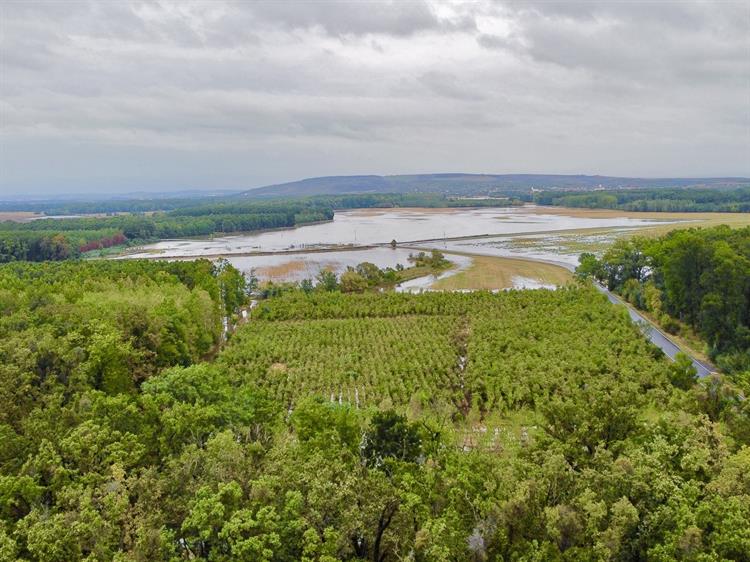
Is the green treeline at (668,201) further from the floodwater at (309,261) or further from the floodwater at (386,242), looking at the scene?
the floodwater at (309,261)

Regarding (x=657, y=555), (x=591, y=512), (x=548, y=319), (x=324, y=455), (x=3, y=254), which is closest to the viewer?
(x=657, y=555)

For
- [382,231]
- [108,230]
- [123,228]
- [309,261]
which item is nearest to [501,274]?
[309,261]

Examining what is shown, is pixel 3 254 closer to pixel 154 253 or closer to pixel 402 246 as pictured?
pixel 154 253

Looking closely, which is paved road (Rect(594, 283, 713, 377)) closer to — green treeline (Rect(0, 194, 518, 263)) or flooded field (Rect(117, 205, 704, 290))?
flooded field (Rect(117, 205, 704, 290))

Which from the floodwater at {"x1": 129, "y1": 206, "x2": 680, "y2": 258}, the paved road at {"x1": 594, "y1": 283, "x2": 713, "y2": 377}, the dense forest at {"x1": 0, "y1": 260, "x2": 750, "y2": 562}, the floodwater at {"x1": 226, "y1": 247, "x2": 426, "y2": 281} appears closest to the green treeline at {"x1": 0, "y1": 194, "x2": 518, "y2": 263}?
the floodwater at {"x1": 129, "y1": 206, "x2": 680, "y2": 258}

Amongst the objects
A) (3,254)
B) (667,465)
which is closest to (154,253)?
(3,254)

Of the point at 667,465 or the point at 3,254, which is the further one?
the point at 3,254

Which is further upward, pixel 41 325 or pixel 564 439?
pixel 41 325
